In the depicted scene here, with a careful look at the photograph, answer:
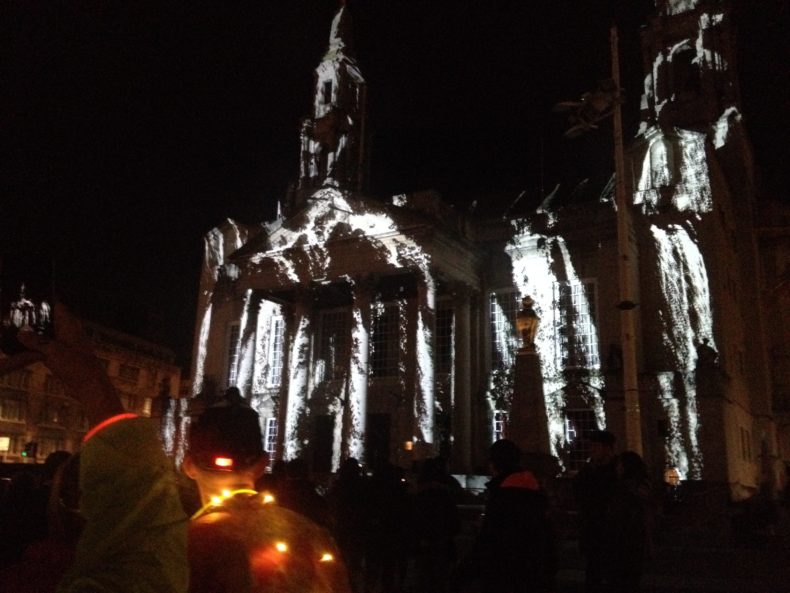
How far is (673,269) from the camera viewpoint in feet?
83.4

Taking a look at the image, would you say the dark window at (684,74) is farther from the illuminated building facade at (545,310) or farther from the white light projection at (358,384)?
the white light projection at (358,384)

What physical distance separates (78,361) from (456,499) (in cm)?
736

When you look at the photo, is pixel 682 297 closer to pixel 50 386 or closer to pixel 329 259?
pixel 329 259

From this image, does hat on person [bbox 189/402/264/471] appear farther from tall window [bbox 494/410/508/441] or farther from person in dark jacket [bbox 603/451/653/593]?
tall window [bbox 494/410/508/441]

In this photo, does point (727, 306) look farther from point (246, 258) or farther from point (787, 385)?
point (246, 258)

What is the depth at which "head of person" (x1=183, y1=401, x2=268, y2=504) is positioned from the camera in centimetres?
246

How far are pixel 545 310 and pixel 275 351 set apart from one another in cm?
1362

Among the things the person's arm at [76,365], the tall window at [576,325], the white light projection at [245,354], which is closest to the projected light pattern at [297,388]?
the white light projection at [245,354]

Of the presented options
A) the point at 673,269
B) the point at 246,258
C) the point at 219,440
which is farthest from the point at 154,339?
the point at 219,440

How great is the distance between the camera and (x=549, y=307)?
27.1 m

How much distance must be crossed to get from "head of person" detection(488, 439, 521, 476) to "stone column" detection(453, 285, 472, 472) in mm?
20902

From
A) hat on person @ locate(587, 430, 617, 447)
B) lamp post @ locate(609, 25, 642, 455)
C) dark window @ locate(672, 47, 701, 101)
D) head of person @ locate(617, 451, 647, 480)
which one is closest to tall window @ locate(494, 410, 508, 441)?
lamp post @ locate(609, 25, 642, 455)

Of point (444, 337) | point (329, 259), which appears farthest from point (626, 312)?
point (329, 259)

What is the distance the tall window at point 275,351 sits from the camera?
32219mm
